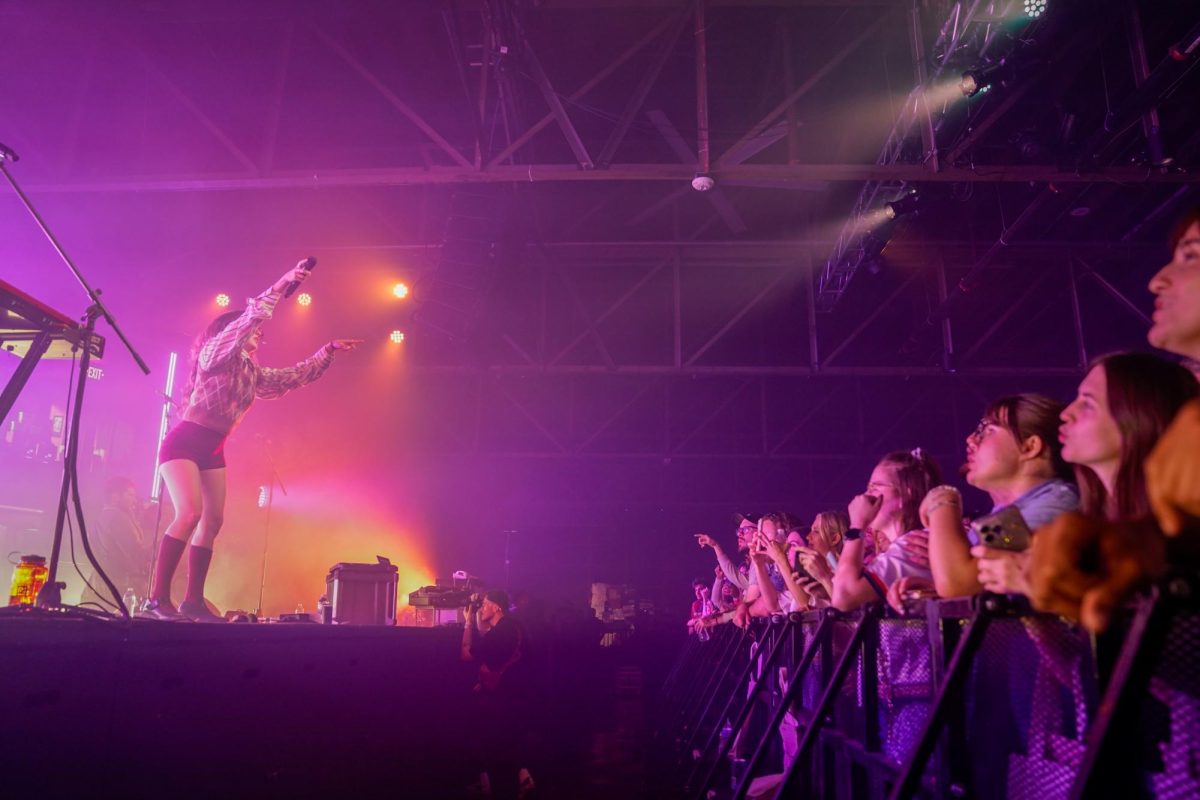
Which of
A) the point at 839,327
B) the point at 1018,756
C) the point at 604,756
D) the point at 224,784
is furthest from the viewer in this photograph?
the point at 839,327

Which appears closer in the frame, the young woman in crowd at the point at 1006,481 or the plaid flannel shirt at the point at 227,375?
the young woman in crowd at the point at 1006,481

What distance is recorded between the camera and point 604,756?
6.41 meters

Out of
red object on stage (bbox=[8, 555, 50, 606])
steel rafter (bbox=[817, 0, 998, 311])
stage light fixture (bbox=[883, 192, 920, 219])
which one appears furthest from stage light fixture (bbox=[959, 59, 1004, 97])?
red object on stage (bbox=[8, 555, 50, 606])

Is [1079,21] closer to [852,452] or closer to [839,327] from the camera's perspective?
[839,327]

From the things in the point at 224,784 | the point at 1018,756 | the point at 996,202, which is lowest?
the point at 224,784

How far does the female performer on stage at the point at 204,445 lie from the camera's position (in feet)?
13.6

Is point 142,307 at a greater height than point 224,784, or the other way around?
point 142,307

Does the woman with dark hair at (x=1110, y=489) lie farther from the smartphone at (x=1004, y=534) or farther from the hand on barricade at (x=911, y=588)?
the hand on barricade at (x=911, y=588)

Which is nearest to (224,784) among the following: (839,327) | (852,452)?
(839,327)

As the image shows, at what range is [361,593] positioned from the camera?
558cm

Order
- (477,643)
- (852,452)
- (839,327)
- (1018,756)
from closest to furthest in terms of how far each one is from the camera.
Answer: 1. (1018,756)
2. (477,643)
3. (839,327)
4. (852,452)

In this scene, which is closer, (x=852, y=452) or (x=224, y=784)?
(x=224, y=784)

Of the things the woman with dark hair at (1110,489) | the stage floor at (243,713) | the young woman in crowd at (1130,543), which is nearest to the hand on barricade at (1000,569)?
the woman with dark hair at (1110,489)

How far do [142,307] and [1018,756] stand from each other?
402 inches
